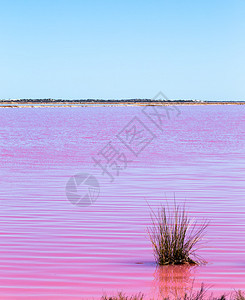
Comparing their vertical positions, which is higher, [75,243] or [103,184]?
[103,184]

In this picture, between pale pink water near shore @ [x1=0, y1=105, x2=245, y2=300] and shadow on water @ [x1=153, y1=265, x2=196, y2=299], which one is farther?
pale pink water near shore @ [x1=0, y1=105, x2=245, y2=300]

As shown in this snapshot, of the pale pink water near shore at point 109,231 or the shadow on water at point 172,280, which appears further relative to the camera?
the pale pink water near shore at point 109,231

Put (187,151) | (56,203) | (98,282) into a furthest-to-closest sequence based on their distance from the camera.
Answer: (187,151)
(56,203)
(98,282)

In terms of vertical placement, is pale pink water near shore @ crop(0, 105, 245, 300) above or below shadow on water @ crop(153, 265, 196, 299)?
above

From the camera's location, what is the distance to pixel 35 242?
8.39 metres

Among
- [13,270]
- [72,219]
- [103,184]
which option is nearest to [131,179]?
[103,184]

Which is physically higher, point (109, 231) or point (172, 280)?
point (109, 231)

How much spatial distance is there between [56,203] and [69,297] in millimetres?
5603

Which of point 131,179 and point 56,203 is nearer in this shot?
point 56,203

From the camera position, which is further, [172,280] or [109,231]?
[109,231]

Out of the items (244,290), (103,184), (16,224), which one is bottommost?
(244,290)

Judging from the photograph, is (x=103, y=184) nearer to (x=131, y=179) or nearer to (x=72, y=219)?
(x=131, y=179)

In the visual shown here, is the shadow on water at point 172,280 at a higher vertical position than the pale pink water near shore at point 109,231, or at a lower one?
lower

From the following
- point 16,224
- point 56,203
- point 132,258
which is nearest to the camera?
point 132,258
